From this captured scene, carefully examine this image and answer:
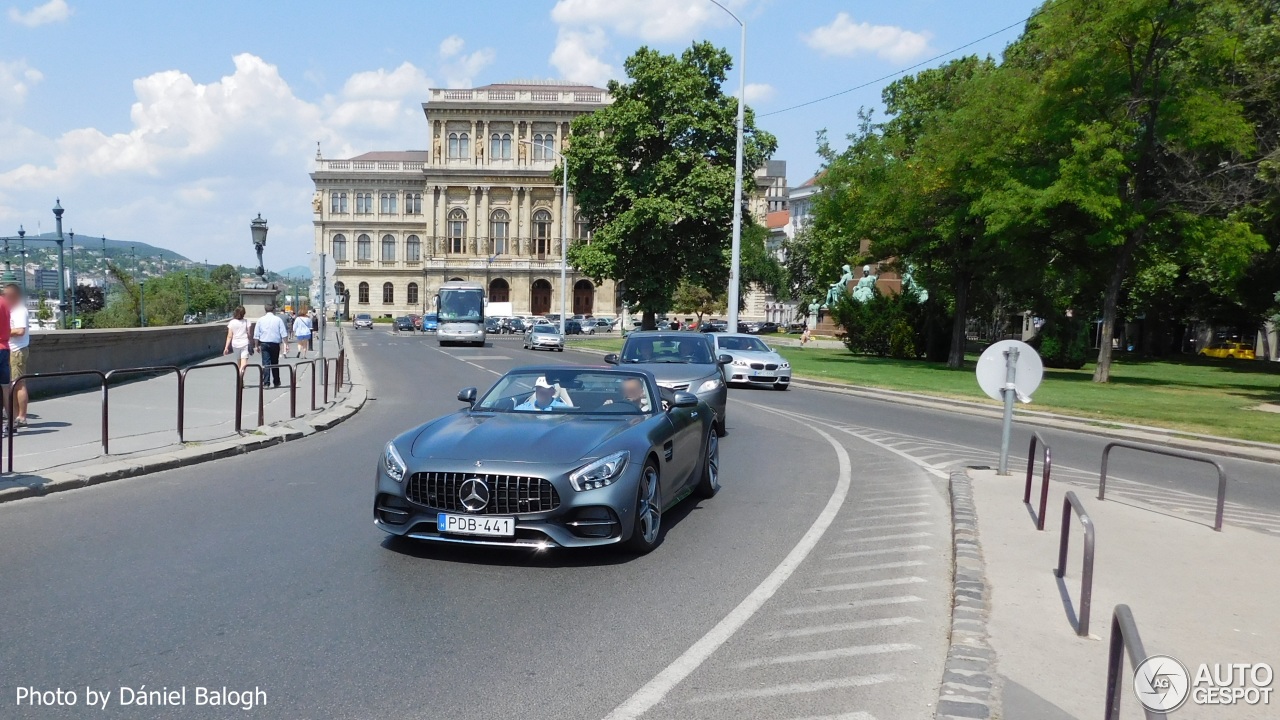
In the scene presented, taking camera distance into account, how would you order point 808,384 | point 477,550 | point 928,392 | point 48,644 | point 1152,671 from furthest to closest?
point 808,384 → point 928,392 → point 477,550 → point 48,644 → point 1152,671

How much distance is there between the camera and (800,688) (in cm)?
446

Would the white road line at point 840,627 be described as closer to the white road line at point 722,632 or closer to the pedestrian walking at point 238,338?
the white road line at point 722,632

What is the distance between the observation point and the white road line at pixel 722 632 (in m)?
4.25

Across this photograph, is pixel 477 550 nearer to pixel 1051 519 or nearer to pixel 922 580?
pixel 922 580

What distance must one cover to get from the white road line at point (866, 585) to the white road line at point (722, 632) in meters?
0.26

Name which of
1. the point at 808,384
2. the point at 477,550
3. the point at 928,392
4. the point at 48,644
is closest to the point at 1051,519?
the point at 477,550

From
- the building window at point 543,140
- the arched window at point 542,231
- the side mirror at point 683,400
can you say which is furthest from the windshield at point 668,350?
the arched window at point 542,231

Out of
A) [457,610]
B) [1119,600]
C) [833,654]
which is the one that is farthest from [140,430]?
[1119,600]

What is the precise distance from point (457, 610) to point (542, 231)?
10378cm

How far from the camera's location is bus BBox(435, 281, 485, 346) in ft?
179

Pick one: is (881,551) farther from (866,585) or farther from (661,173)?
(661,173)

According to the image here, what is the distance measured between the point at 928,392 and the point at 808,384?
410 cm

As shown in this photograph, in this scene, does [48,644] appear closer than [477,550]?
Yes

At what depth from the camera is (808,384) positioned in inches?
1101
